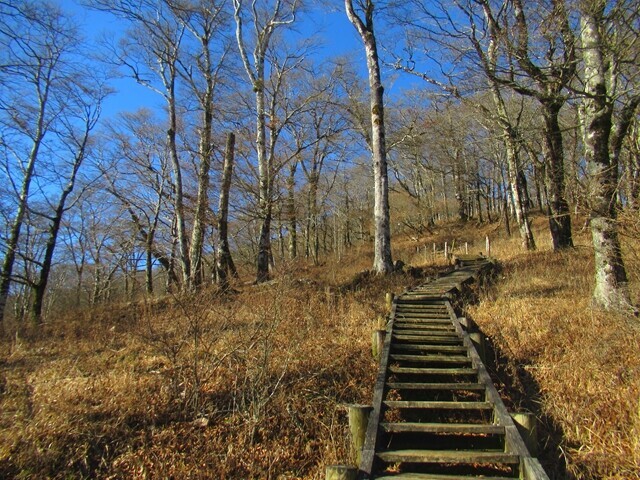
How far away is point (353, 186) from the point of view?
43.4 metres

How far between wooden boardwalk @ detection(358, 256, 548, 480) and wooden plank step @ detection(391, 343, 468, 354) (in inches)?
0.5

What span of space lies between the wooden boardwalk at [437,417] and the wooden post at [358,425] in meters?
0.09

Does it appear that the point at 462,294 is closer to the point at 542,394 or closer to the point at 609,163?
the point at 609,163

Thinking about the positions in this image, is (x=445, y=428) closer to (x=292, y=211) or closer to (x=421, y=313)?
(x=421, y=313)

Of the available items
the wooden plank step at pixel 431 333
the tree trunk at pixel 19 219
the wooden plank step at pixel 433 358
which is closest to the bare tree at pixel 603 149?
A: the wooden plank step at pixel 431 333

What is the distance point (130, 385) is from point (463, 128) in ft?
81.5

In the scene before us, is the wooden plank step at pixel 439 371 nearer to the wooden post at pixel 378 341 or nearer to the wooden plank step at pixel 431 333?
the wooden post at pixel 378 341

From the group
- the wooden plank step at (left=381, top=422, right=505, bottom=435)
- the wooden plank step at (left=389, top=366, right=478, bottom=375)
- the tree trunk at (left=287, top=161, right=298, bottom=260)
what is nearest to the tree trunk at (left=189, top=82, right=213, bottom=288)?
the tree trunk at (left=287, top=161, right=298, bottom=260)

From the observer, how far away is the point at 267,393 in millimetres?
4969

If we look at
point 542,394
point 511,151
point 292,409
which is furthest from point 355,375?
point 511,151

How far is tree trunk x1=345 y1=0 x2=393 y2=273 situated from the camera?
12.0 metres

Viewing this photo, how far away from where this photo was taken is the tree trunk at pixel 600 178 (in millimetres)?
6215

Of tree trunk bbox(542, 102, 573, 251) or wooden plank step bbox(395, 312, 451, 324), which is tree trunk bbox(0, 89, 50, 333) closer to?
wooden plank step bbox(395, 312, 451, 324)

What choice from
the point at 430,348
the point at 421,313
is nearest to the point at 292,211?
the point at 421,313
